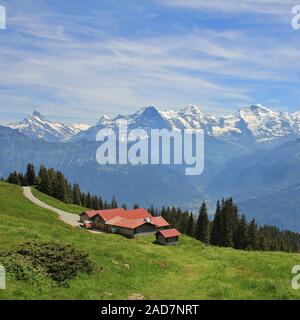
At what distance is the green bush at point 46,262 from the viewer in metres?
30.4

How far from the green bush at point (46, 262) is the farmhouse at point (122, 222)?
67.5m

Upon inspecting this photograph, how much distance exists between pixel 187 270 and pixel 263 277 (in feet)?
26.5

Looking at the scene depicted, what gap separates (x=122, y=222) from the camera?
107500 millimetres

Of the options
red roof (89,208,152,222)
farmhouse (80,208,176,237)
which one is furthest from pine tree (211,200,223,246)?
farmhouse (80,208,176,237)

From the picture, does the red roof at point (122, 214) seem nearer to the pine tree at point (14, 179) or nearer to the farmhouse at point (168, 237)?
the farmhouse at point (168, 237)

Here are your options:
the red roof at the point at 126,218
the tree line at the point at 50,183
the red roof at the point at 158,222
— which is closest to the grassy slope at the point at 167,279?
the red roof at the point at 126,218

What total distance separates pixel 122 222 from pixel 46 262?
249 ft

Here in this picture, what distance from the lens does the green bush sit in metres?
30.4

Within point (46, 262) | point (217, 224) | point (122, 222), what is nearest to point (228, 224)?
point (217, 224)

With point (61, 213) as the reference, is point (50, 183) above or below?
above

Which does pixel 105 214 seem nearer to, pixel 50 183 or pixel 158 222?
pixel 158 222

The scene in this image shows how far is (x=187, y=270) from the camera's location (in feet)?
141
